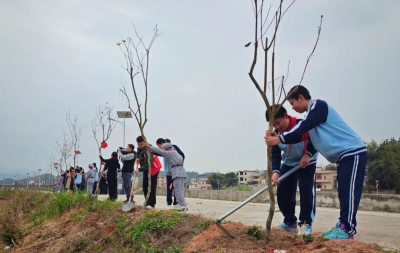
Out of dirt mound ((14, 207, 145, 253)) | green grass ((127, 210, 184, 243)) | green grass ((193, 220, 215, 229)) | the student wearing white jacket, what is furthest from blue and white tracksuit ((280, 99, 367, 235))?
the student wearing white jacket

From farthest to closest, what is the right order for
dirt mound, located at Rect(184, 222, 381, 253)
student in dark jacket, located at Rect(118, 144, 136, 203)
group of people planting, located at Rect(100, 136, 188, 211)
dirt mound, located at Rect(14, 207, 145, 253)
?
1. student in dark jacket, located at Rect(118, 144, 136, 203)
2. group of people planting, located at Rect(100, 136, 188, 211)
3. dirt mound, located at Rect(14, 207, 145, 253)
4. dirt mound, located at Rect(184, 222, 381, 253)

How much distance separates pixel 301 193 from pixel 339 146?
947mm

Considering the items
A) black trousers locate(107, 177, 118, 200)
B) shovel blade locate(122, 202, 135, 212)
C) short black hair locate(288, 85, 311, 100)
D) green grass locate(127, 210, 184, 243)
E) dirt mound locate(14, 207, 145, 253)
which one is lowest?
dirt mound locate(14, 207, 145, 253)

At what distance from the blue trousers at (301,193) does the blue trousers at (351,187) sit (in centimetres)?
72

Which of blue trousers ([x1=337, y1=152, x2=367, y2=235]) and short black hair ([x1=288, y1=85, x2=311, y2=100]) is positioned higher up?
short black hair ([x1=288, y1=85, x2=311, y2=100])

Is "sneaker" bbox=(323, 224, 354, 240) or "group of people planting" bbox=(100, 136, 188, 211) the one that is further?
"group of people planting" bbox=(100, 136, 188, 211)

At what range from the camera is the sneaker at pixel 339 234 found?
12.4 feet

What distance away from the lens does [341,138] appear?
4059mm

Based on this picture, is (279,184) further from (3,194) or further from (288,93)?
(3,194)

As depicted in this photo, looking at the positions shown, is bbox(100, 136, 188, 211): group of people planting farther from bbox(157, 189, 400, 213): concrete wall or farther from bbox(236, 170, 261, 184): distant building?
bbox(236, 170, 261, 184): distant building

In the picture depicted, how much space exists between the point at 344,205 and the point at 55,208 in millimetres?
7266

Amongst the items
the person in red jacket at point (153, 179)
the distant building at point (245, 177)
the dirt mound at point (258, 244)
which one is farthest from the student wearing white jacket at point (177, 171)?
the distant building at point (245, 177)

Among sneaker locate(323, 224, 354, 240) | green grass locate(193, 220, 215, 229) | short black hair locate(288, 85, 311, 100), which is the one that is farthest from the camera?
green grass locate(193, 220, 215, 229)

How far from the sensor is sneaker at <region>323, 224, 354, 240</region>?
12.4ft
